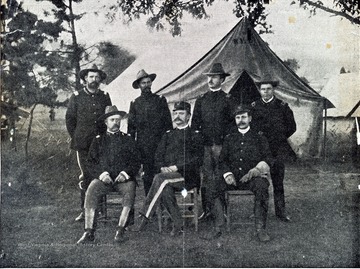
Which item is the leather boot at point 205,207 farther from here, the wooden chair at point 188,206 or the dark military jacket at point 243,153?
the dark military jacket at point 243,153

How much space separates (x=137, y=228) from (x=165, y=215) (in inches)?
Result: 10.3

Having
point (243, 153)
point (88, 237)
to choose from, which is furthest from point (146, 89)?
point (88, 237)

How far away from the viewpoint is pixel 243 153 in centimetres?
364

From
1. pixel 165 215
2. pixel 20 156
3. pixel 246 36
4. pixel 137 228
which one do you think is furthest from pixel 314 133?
pixel 20 156

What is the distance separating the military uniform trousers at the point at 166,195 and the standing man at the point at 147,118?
21cm

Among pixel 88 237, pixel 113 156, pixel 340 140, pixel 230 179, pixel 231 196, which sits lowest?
pixel 88 237

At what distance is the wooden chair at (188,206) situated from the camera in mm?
3601

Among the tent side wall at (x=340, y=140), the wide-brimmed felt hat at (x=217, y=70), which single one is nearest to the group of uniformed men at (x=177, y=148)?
the wide-brimmed felt hat at (x=217, y=70)

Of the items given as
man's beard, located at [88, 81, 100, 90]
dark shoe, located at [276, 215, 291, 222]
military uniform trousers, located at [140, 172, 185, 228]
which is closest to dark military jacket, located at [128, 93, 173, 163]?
military uniform trousers, located at [140, 172, 185, 228]

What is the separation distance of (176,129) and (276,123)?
0.86 metres

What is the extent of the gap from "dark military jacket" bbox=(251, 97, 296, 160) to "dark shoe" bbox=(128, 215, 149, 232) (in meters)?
1.21

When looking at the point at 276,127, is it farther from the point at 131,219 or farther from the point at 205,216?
the point at 131,219

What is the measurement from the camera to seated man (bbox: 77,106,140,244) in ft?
11.9

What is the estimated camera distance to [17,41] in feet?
12.7
